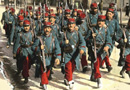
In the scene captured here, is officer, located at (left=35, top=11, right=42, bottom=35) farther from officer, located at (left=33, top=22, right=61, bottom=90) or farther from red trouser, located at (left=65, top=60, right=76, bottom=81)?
red trouser, located at (left=65, top=60, right=76, bottom=81)

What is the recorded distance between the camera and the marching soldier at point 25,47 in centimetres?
838

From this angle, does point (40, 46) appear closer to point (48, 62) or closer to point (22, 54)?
point (48, 62)

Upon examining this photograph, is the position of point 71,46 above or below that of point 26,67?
above

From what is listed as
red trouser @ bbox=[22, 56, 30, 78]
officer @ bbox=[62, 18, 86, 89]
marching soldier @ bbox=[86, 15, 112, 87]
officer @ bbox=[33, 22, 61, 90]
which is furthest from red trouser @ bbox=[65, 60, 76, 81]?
red trouser @ bbox=[22, 56, 30, 78]

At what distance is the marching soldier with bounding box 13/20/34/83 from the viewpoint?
8.38 metres

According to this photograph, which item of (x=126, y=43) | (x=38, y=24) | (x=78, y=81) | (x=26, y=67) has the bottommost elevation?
(x=78, y=81)

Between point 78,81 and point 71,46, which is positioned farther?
point 78,81

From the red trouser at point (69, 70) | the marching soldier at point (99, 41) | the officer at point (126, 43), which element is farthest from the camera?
the officer at point (126, 43)

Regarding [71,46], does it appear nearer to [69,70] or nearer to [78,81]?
[69,70]

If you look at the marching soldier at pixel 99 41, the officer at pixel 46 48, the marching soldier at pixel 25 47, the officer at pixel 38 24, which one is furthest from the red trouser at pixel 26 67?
the officer at pixel 38 24

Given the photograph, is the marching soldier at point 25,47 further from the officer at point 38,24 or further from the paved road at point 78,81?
the officer at point 38,24

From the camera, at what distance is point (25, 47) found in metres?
8.51

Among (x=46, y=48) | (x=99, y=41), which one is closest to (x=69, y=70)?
(x=46, y=48)

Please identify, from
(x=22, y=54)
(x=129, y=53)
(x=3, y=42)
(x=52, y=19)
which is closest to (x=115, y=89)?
(x=129, y=53)
